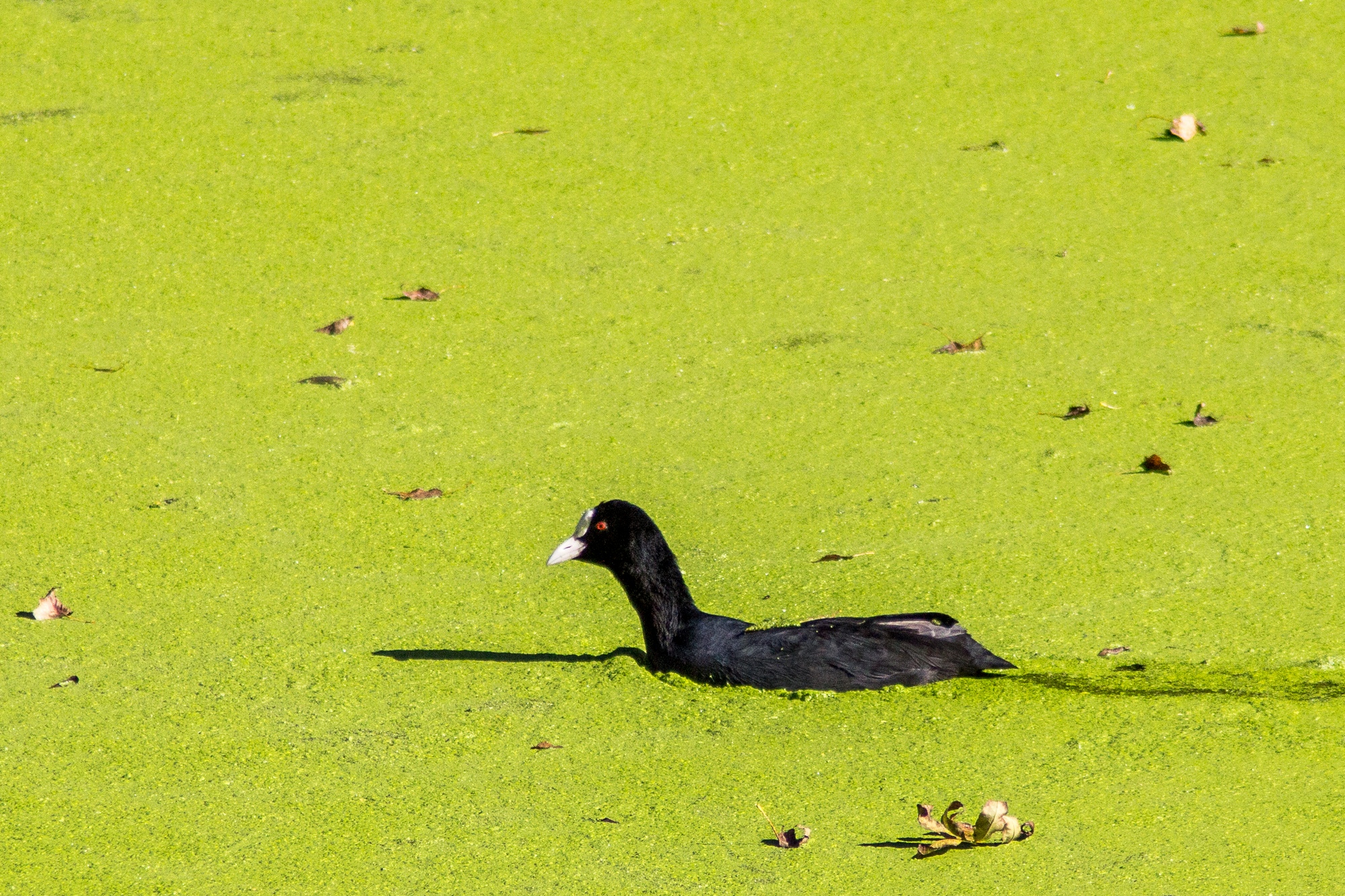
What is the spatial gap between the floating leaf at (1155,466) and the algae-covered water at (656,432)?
3 centimetres

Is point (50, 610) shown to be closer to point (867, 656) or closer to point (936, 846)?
point (867, 656)

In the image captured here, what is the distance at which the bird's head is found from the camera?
115 inches

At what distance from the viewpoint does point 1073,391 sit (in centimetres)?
372

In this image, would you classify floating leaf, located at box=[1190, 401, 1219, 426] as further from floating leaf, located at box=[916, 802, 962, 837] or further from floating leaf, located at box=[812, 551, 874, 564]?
floating leaf, located at box=[916, 802, 962, 837]

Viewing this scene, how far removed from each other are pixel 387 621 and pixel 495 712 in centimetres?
39

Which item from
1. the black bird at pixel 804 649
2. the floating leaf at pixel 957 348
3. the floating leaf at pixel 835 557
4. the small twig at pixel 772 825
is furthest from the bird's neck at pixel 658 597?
the floating leaf at pixel 957 348

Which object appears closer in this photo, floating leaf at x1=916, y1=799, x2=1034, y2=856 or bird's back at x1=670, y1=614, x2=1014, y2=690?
floating leaf at x1=916, y1=799, x2=1034, y2=856

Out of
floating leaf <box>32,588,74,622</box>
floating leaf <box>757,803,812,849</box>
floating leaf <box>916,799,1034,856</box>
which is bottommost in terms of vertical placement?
floating leaf <box>32,588,74,622</box>

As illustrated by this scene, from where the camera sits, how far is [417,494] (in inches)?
133

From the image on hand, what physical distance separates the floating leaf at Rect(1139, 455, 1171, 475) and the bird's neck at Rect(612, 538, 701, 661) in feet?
3.52

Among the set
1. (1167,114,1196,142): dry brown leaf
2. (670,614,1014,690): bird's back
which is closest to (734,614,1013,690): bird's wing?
(670,614,1014,690): bird's back

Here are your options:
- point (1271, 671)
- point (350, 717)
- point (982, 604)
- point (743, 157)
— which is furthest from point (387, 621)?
point (743, 157)

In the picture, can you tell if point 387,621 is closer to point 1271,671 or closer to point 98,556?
point 98,556

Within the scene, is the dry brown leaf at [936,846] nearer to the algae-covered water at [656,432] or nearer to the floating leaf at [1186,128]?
the algae-covered water at [656,432]
